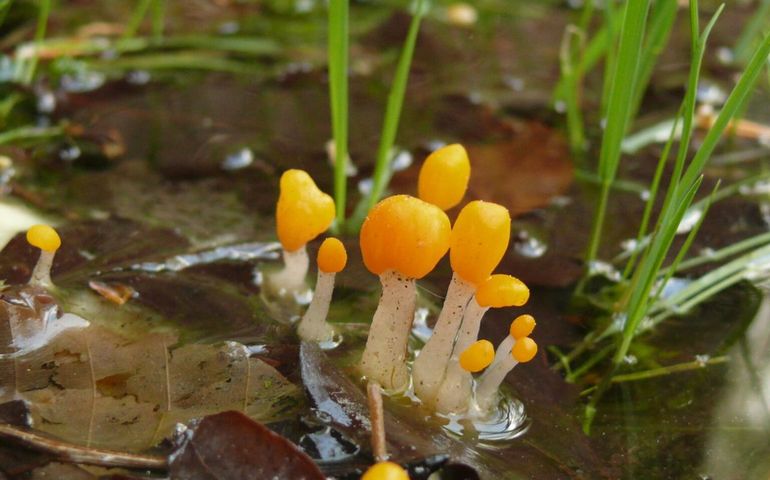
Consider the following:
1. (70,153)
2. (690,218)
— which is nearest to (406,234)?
(690,218)

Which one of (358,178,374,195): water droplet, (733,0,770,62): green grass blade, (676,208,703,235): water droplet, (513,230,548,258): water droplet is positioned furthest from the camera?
(733,0,770,62): green grass blade

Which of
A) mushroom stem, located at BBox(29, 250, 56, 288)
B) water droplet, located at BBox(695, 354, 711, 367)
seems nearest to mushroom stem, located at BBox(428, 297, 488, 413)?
water droplet, located at BBox(695, 354, 711, 367)

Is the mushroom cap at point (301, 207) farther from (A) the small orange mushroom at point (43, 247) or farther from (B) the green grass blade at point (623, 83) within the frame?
(B) the green grass blade at point (623, 83)

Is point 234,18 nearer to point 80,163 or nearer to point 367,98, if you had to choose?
point 367,98

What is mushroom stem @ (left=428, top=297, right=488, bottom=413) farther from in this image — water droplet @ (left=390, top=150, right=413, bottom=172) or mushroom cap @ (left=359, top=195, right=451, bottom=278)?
water droplet @ (left=390, top=150, right=413, bottom=172)

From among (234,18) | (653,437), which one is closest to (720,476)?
(653,437)

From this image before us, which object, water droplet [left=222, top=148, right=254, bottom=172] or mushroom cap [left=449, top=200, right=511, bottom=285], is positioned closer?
mushroom cap [left=449, top=200, right=511, bottom=285]
